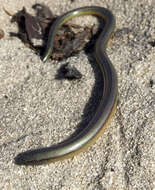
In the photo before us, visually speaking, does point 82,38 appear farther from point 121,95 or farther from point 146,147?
point 146,147

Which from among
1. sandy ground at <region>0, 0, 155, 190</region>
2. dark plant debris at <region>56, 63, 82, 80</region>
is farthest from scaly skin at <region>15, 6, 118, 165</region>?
dark plant debris at <region>56, 63, 82, 80</region>

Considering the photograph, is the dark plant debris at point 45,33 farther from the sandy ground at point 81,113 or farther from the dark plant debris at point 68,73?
the dark plant debris at point 68,73

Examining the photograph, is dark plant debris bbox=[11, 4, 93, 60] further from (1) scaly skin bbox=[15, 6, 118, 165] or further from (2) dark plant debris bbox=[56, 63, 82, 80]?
(2) dark plant debris bbox=[56, 63, 82, 80]

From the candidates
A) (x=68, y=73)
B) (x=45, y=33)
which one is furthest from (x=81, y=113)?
(x=45, y=33)

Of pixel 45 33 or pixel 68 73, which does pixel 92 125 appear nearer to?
pixel 68 73

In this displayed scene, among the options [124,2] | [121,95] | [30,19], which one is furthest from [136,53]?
[30,19]

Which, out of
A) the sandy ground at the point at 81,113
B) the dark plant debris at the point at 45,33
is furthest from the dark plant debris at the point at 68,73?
the dark plant debris at the point at 45,33
